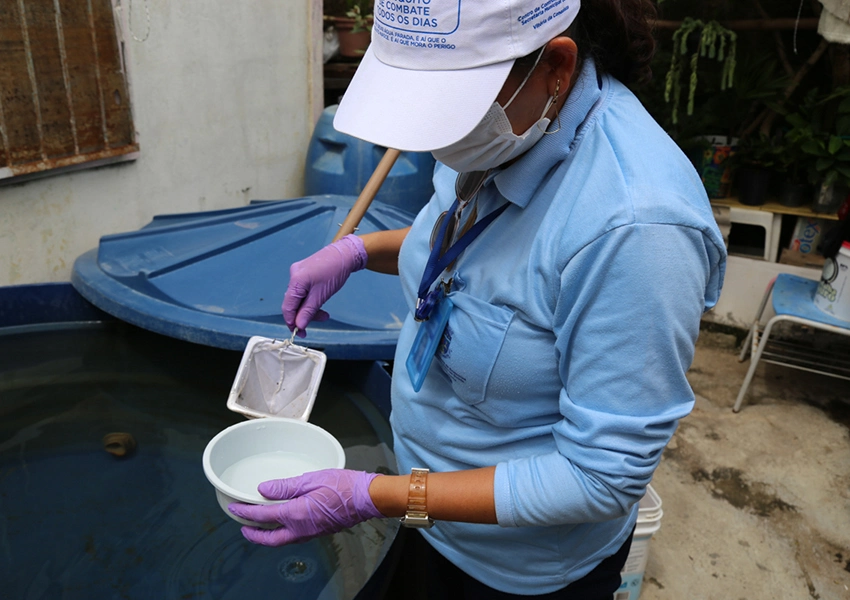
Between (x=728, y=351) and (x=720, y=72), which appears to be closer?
(x=728, y=351)

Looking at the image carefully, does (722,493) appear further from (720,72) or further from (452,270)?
(720,72)

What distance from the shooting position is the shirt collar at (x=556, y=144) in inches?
34.9

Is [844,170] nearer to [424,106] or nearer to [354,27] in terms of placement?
[354,27]

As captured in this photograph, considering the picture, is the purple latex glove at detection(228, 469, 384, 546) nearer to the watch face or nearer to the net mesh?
the net mesh

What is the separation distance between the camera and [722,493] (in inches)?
109

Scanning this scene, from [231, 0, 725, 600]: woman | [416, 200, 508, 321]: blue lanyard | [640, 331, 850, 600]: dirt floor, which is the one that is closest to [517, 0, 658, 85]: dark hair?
[231, 0, 725, 600]: woman

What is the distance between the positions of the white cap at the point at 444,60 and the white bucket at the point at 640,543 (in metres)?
1.41

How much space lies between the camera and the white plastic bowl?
1310mm

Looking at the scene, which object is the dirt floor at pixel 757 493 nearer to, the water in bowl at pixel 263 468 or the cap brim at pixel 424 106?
the water in bowl at pixel 263 468

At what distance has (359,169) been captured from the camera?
3.39m

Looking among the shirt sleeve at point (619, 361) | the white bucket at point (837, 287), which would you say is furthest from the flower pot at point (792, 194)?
the shirt sleeve at point (619, 361)

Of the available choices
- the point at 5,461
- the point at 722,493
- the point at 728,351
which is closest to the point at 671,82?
the point at 728,351

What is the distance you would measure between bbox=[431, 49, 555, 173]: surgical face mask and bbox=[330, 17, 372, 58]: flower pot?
3341 mm

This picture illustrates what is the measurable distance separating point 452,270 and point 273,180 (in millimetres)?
3024
